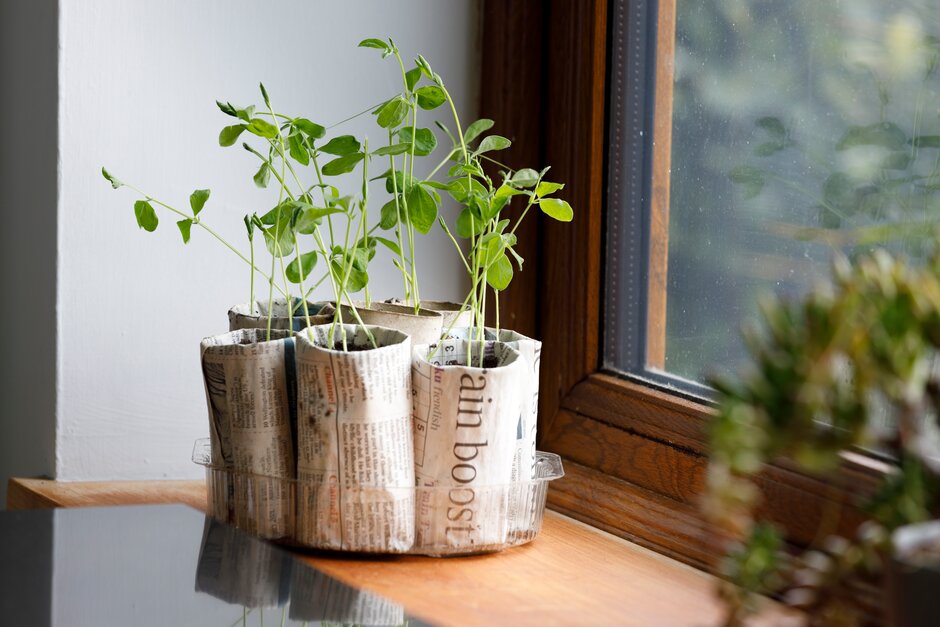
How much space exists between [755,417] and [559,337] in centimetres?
70

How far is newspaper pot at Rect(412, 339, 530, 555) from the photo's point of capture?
884mm

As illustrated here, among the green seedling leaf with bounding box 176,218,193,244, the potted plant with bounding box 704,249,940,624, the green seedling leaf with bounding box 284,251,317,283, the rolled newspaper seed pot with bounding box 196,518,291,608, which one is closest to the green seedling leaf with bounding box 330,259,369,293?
the green seedling leaf with bounding box 284,251,317,283

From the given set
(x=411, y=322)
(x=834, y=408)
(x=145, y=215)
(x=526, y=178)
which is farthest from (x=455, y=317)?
(x=834, y=408)

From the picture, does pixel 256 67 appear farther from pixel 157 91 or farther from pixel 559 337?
pixel 559 337

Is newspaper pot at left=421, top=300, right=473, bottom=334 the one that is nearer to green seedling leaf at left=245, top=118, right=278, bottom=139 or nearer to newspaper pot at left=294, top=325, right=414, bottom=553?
newspaper pot at left=294, top=325, right=414, bottom=553

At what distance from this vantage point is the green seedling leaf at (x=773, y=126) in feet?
3.09

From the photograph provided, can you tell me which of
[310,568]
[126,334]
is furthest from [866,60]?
[126,334]

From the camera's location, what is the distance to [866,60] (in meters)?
0.86

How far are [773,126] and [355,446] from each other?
1.46 ft

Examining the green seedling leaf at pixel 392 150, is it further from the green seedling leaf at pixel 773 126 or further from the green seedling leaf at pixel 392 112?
the green seedling leaf at pixel 773 126

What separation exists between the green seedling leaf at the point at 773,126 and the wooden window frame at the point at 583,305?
0.13 m

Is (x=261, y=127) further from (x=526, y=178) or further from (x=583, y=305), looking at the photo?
(x=583, y=305)

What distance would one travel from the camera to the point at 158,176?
1.12 meters

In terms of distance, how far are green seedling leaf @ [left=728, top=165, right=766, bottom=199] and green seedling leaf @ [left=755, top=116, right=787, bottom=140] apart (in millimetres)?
34
